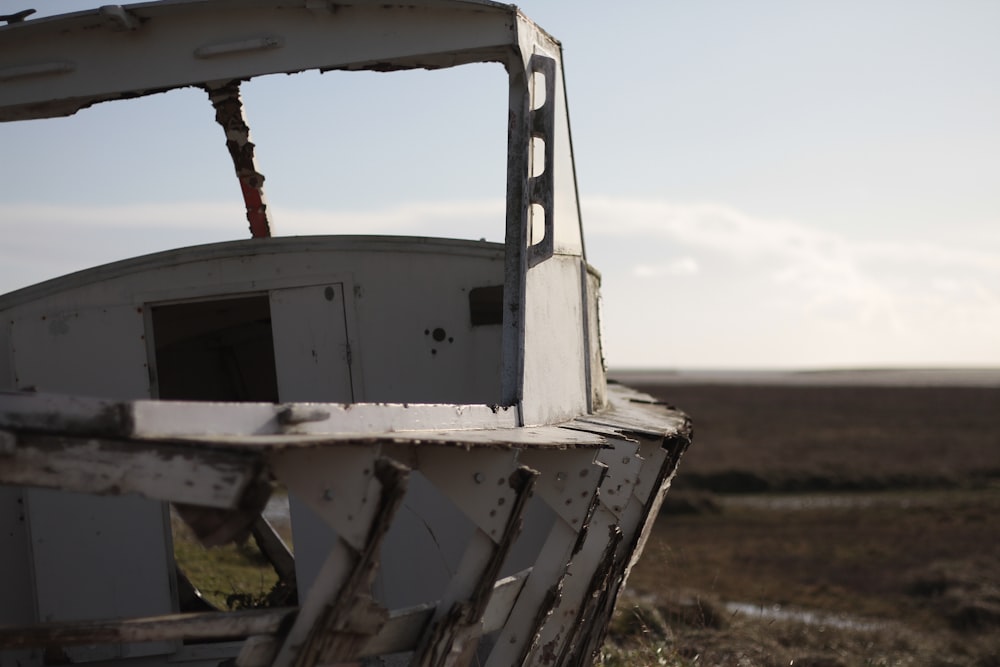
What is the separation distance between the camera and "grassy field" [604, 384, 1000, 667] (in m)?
10.4

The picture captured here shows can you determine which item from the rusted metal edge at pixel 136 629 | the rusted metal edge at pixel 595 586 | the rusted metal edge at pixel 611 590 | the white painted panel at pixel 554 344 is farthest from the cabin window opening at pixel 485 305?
the rusted metal edge at pixel 136 629

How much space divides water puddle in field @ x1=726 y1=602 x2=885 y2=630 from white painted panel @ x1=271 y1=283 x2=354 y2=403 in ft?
23.3

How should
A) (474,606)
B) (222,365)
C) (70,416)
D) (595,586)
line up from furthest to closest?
(222,365), (595,586), (474,606), (70,416)

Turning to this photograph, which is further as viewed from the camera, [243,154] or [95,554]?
[243,154]

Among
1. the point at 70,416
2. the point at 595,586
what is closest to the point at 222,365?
the point at 595,586

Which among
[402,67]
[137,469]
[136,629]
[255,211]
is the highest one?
[402,67]

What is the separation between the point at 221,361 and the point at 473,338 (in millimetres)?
4817

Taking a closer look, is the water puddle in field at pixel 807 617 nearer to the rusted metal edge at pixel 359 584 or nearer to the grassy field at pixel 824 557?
the grassy field at pixel 824 557

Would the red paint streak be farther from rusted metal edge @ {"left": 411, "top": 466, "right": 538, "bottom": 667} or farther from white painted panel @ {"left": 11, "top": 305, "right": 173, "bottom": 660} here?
rusted metal edge @ {"left": 411, "top": 466, "right": 538, "bottom": 667}

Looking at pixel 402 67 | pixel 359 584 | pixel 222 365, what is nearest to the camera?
pixel 359 584

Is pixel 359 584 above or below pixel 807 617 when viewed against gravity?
above

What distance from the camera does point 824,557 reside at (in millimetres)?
17469

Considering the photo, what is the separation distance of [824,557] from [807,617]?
4497mm

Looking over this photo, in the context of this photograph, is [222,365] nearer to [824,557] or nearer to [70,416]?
[70,416]
